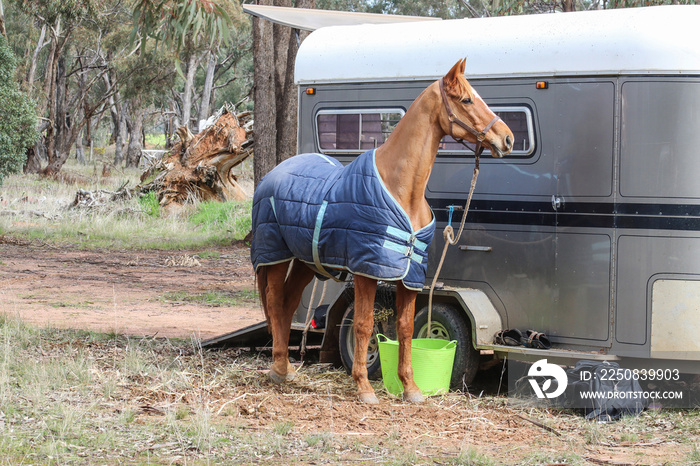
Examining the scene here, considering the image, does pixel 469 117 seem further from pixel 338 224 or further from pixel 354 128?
pixel 354 128

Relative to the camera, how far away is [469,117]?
613 cm

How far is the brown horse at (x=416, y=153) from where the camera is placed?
240 inches

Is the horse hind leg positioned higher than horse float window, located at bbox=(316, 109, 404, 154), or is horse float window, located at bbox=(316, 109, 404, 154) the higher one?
horse float window, located at bbox=(316, 109, 404, 154)

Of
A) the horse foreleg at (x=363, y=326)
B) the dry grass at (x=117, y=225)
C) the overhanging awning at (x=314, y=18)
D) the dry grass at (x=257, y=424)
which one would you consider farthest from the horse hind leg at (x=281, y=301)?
the dry grass at (x=117, y=225)

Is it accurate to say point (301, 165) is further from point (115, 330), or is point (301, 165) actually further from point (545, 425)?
point (115, 330)

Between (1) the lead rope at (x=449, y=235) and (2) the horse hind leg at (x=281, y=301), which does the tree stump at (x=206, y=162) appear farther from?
(1) the lead rope at (x=449, y=235)

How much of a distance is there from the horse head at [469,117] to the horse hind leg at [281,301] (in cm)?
194

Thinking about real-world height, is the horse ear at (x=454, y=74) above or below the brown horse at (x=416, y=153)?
above

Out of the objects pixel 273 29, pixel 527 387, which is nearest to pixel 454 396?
pixel 527 387

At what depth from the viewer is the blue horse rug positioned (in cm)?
612

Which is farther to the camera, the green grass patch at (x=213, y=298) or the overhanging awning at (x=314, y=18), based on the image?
the green grass patch at (x=213, y=298)

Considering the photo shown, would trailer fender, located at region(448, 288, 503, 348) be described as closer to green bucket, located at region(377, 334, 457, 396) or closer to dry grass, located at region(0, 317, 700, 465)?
green bucket, located at region(377, 334, 457, 396)

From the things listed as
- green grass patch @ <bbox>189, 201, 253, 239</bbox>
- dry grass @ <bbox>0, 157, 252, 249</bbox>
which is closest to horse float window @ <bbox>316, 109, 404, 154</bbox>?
dry grass @ <bbox>0, 157, 252, 249</bbox>

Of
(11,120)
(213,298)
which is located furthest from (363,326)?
(11,120)
